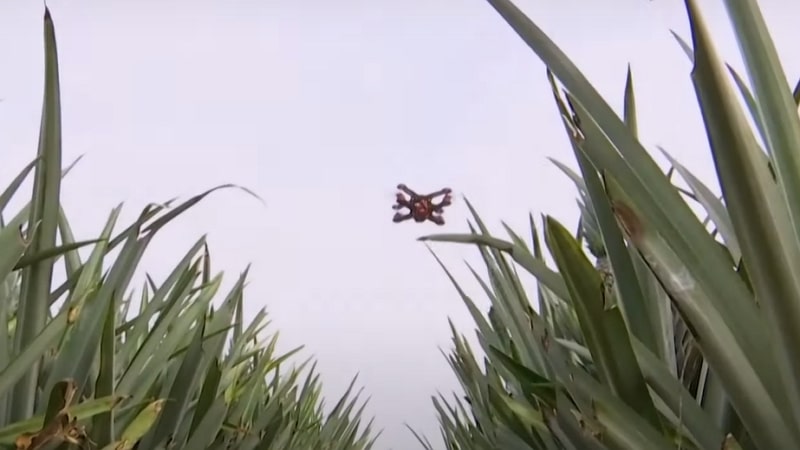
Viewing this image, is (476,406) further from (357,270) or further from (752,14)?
(357,270)

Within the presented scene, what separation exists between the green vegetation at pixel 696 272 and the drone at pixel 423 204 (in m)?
1.50

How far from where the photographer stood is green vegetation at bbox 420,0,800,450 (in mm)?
219

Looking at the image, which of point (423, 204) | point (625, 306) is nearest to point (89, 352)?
point (625, 306)

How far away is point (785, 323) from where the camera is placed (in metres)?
0.22

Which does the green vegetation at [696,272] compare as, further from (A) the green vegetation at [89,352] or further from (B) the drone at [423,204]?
(B) the drone at [423,204]

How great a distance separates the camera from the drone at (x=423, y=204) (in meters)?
1.89

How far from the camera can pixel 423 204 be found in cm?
190

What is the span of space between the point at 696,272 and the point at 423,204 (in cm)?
164

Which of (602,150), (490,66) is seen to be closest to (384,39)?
(490,66)

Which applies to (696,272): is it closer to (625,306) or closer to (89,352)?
(625,306)

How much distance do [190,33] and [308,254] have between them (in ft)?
2.10

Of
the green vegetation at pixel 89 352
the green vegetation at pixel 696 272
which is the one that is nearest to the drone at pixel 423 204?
the green vegetation at pixel 89 352

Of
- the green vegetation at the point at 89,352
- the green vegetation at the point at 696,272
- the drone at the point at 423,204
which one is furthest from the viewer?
the drone at the point at 423,204

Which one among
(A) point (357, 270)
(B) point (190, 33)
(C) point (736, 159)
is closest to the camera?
(C) point (736, 159)
